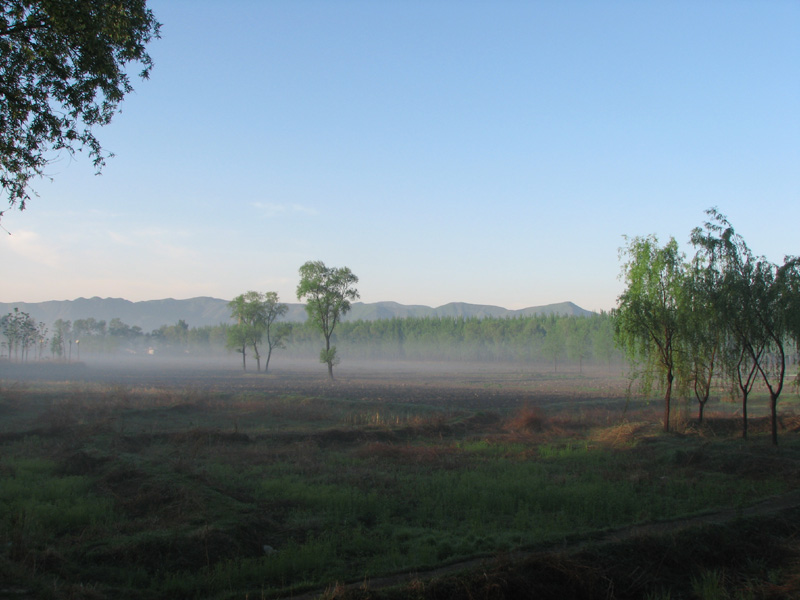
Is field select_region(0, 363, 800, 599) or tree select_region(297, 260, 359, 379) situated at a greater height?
tree select_region(297, 260, 359, 379)

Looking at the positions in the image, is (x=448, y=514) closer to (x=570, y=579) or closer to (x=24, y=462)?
(x=570, y=579)

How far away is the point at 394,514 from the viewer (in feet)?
40.5

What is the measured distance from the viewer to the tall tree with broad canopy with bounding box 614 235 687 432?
77.6ft

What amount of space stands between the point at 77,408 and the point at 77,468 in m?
16.5

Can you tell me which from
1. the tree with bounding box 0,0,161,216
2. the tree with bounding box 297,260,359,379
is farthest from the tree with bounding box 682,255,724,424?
the tree with bounding box 297,260,359,379

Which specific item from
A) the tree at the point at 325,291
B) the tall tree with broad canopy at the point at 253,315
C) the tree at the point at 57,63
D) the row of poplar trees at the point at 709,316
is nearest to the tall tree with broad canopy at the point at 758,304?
the row of poplar trees at the point at 709,316

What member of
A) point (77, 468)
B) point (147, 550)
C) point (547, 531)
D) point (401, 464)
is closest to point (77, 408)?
point (77, 468)

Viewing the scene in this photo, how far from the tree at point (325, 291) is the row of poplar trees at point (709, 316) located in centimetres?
4603

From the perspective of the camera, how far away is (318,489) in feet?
45.8

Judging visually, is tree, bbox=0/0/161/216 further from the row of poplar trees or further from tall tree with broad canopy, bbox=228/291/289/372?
tall tree with broad canopy, bbox=228/291/289/372

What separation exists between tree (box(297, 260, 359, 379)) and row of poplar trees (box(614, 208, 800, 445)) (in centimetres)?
4603

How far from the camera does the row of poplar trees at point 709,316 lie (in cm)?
1991

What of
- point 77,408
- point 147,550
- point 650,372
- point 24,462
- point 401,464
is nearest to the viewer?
point 147,550

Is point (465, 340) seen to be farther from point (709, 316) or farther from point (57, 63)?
point (57, 63)
